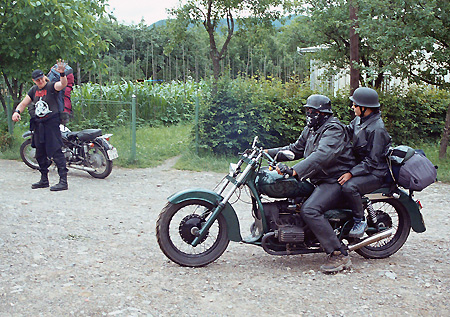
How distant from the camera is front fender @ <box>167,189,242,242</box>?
5035 mm

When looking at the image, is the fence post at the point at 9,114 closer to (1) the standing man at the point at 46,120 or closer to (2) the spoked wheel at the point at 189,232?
(1) the standing man at the point at 46,120

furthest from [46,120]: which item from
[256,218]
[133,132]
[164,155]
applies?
[256,218]

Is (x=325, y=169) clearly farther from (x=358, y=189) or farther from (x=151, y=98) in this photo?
(x=151, y=98)

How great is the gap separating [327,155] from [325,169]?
0.21 meters

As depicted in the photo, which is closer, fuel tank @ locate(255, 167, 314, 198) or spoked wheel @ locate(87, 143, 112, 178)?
fuel tank @ locate(255, 167, 314, 198)

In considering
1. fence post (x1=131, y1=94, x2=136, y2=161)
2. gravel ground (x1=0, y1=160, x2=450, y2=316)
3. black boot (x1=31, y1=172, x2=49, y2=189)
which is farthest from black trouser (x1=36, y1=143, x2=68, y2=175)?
fence post (x1=131, y1=94, x2=136, y2=161)

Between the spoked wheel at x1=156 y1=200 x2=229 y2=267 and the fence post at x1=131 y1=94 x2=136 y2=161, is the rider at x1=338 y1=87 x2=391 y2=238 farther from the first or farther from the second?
the fence post at x1=131 y1=94 x2=136 y2=161

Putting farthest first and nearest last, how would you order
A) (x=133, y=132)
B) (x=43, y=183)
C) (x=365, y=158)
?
1. (x=133, y=132)
2. (x=43, y=183)
3. (x=365, y=158)

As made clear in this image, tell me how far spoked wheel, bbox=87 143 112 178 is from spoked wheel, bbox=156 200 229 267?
5104 millimetres

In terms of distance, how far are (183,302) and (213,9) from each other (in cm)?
1955

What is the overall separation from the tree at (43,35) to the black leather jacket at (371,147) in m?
8.18

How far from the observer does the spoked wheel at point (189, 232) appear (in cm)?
506

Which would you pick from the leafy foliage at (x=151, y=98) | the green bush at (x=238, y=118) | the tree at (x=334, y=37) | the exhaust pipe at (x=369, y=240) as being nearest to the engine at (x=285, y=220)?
the exhaust pipe at (x=369, y=240)

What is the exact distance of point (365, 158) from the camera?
5.09 meters
